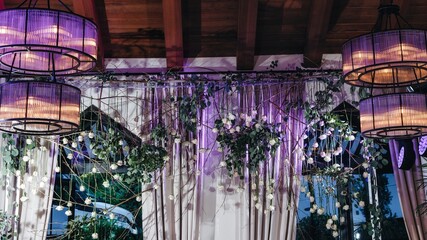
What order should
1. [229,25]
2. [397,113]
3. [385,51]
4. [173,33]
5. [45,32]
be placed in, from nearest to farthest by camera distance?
[45,32] → [385,51] → [397,113] → [173,33] → [229,25]

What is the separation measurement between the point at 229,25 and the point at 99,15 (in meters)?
1.27

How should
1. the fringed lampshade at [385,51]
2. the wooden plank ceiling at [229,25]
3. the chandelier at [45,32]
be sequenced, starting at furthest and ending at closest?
the wooden plank ceiling at [229,25] → the fringed lampshade at [385,51] → the chandelier at [45,32]

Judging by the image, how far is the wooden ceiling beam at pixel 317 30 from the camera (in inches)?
210

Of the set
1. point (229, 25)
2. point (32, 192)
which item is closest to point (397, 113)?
point (229, 25)

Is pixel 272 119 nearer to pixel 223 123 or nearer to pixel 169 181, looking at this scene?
pixel 223 123

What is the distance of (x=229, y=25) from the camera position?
19.1 feet

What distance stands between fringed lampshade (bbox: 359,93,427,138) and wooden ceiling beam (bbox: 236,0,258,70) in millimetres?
1874

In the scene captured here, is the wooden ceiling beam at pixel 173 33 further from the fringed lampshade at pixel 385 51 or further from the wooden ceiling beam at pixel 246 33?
the fringed lampshade at pixel 385 51

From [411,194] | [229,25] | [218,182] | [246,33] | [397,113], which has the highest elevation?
[229,25]

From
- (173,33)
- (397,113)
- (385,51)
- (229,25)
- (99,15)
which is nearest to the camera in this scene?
(385,51)

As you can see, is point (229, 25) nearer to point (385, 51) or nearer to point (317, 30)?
point (317, 30)

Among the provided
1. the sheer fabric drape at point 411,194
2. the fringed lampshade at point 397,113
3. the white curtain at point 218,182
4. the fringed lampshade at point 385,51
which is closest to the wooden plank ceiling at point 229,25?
the white curtain at point 218,182

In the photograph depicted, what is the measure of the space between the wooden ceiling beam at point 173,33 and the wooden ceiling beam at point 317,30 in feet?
4.04

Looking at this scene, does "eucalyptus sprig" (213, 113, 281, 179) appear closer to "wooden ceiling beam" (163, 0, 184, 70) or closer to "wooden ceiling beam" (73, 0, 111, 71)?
"wooden ceiling beam" (163, 0, 184, 70)
